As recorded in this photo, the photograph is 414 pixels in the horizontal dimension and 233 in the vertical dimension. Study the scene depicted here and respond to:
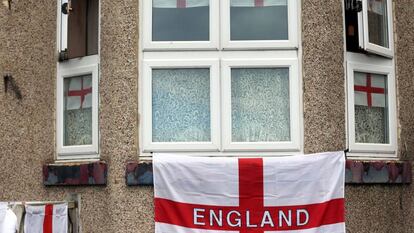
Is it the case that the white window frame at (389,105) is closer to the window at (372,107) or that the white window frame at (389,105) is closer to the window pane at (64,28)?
the window at (372,107)

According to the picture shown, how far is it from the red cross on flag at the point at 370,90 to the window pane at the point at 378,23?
309 millimetres

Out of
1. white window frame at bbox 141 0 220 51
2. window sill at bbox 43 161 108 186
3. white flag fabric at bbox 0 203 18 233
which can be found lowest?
white flag fabric at bbox 0 203 18 233

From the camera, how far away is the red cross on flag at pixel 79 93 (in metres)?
6.55

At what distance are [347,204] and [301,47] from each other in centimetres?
132

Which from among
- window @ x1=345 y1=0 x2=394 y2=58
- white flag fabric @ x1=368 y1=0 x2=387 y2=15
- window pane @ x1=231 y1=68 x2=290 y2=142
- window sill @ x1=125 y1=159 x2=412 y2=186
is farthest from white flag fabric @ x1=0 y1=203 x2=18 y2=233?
white flag fabric @ x1=368 y1=0 x2=387 y2=15

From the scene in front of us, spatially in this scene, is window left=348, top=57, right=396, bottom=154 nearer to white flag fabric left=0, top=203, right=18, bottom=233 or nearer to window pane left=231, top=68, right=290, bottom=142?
window pane left=231, top=68, right=290, bottom=142

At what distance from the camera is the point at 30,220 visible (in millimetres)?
6359

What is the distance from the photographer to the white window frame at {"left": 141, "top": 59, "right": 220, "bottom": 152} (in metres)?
6.10

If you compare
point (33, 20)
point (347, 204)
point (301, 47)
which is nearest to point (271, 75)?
point (301, 47)

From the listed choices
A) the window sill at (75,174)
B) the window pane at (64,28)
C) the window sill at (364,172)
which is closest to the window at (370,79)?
the window sill at (364,172)

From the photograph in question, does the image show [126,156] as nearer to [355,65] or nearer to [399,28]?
[355,65]

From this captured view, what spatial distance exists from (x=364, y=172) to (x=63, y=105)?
8.73ft

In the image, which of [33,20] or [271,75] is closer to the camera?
[271,75]

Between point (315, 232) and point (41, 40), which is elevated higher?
point (41, 40)
